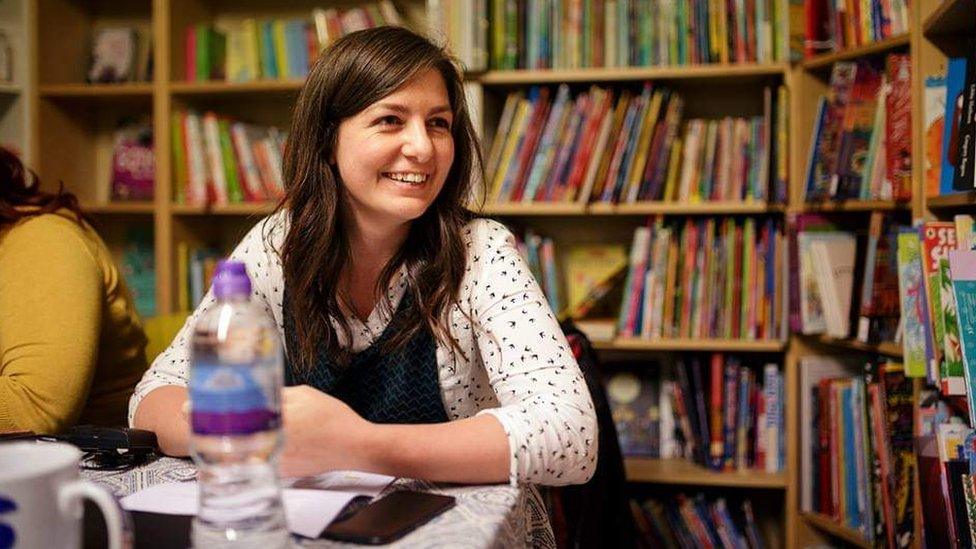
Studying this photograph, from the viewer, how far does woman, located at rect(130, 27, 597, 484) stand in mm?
1193

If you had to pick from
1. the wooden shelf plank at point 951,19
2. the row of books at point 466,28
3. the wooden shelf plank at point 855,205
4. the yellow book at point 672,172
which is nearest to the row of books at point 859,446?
the wooden shelf plank at point 855,205

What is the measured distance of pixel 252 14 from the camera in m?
2.95

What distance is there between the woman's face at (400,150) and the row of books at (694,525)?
1.55m

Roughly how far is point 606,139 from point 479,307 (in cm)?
135

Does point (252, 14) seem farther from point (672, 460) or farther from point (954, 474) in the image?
point (954, 474)

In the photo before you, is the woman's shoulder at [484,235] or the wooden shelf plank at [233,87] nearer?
the woman's shoulder at [484,235]

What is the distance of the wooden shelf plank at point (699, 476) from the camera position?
237 cm

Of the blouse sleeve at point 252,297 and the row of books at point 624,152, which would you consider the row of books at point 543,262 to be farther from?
the blouse sleeve at point 252,297

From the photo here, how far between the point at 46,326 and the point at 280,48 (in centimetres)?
→ 165

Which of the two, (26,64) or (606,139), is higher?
(26,64)

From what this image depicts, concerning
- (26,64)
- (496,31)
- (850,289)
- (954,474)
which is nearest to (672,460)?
(850,289)

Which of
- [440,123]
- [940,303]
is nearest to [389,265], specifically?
[440,123]

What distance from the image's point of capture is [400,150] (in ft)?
4.15

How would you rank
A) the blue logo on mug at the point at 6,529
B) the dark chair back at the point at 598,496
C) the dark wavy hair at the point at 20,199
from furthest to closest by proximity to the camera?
the dark chair back at the point at 598,496 → the dark wavy hair at the point at 20,199 → the blue logo on mug at the point at 6,529
